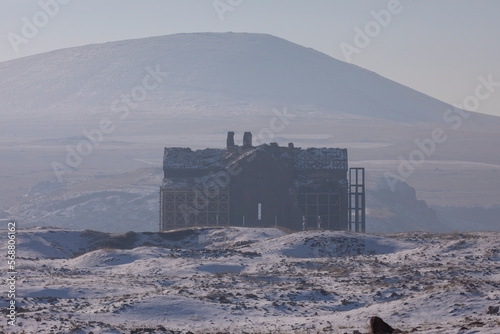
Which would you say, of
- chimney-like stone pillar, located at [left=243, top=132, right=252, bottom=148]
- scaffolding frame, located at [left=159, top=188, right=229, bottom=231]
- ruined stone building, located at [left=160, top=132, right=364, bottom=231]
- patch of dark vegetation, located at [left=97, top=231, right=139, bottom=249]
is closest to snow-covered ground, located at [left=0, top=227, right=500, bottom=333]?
patch of dark vegetation, located at [left=97, top=231, right=139, bottom=249]

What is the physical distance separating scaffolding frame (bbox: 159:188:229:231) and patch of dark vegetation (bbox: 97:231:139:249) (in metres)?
10.3

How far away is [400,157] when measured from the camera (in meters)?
151

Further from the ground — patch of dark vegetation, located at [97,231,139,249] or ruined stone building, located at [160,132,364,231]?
ruined stone building, located at [160,132,364,231]

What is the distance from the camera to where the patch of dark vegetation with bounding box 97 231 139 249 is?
110 feet

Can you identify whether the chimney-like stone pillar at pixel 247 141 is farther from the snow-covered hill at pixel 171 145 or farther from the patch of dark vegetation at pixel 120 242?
the snow-covered hill at pixel 171 145

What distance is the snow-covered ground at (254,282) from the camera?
16531mm

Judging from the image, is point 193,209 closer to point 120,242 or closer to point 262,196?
point 262,196

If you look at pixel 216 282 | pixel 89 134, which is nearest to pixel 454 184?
pixel 89 134

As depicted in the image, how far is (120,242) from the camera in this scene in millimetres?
33969

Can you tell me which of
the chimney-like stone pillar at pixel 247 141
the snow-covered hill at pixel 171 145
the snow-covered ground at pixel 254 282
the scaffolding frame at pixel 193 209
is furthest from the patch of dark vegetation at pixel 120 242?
the snow-covered hill at pixel 171 145

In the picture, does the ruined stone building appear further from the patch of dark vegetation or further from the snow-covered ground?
the patch of dark vegetation

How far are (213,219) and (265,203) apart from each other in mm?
3081

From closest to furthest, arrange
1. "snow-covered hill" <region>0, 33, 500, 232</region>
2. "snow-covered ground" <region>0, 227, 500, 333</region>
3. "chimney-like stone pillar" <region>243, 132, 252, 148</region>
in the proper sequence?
1. "snow-covered ground" <region>0, 227, 500, 333</region>
2. "chimney-like stone pillar" <region>243, 132, 252, 148</region>
3. "snow-covered hill" <region>0, 33, 500, 232</region>

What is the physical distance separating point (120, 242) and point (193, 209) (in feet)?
38.8
